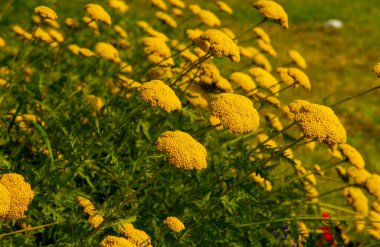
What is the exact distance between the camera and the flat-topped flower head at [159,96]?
3.10 metres

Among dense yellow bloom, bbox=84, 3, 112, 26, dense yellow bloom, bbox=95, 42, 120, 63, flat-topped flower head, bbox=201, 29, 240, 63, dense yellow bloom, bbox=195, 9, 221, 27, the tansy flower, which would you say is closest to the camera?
flat-topped flower head, bbox=201, 29, 240, 63

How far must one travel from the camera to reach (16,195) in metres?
2.62

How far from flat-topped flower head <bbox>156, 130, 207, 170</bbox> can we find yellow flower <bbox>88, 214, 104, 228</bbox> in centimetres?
59

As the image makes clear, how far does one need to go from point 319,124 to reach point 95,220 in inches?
58.6

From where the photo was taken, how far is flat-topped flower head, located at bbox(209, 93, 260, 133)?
309cm

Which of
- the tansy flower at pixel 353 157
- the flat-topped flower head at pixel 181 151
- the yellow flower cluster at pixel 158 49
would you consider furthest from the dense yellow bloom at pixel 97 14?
the tansy flower at pixel 353 157

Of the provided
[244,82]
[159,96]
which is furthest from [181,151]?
[244,82]

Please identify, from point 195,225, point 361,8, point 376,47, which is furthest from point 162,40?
point 361,8

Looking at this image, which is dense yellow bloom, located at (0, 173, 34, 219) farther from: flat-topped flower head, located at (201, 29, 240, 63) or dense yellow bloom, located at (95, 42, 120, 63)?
dense yellow bloom, located at (95, 42, 120, 63)

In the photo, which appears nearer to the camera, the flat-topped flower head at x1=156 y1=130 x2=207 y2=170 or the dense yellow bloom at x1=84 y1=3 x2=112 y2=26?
the flat-topped flower head at x1=156 y1=130 x2=207 y2=170

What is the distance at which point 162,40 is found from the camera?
4395 mm

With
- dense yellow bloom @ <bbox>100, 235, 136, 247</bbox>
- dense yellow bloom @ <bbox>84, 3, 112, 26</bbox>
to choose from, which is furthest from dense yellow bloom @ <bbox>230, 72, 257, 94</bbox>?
dense yellow bloom @ <bbox>100, 235, 136, 247</bbox>

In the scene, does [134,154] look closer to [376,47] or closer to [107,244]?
[107,244]

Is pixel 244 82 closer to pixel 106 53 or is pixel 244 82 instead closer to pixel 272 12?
pixel 272 12
